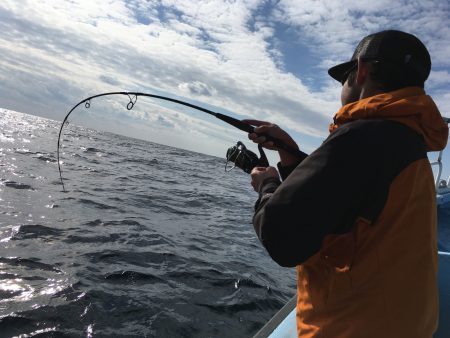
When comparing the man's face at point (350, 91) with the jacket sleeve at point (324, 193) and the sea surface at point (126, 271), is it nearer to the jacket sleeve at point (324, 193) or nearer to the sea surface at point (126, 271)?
the jacket sleeve at point (324, 193)

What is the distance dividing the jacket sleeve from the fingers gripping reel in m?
1.06

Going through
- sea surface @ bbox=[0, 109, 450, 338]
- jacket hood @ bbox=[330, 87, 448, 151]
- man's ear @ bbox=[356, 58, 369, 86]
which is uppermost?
man's ear @ bbox=[356, 58, 369, 86]

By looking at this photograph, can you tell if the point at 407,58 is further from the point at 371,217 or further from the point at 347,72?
the point at 371,217

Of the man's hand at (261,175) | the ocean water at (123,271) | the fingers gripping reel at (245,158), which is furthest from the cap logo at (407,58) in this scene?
the ocean water at (123,271)

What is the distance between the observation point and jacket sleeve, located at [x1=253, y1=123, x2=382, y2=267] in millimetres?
1419

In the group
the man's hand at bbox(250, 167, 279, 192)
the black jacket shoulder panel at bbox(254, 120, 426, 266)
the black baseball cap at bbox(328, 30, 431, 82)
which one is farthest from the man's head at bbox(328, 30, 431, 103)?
the man's hand at bbox(250, 167, 279, 192)

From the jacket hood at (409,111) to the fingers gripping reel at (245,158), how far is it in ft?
3.37

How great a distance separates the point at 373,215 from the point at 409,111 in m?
0.46

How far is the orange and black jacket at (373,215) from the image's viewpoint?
1430mm

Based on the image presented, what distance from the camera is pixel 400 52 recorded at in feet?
5.50

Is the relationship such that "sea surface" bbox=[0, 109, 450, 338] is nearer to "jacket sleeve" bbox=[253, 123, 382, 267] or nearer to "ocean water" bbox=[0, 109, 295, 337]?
"ocean water" bbox=[0, 109, 295, 337]

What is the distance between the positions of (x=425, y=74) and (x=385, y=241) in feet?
2.70

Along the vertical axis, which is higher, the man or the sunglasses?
the sunglasses

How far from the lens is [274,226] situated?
5.01 feet
